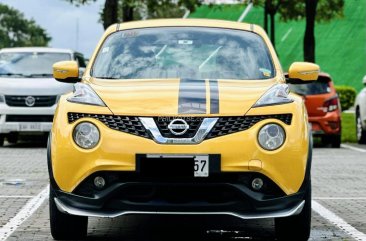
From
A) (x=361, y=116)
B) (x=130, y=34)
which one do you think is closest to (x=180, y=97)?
(x=130, y=34)

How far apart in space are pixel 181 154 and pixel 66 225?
120 cm

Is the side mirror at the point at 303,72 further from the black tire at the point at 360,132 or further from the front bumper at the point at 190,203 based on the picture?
the black tire at the point at 360,132

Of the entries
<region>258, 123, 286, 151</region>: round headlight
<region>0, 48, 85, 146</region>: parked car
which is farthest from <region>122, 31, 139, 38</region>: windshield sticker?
<region>0, 48, 85, 146</region>: parked car

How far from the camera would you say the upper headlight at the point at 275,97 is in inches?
305

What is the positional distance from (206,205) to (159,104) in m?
0.78

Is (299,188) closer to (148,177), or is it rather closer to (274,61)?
(148,177)

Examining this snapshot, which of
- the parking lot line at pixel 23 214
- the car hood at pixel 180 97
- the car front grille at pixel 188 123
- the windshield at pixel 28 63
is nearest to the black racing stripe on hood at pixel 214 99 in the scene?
the car hood at pixel 180 97

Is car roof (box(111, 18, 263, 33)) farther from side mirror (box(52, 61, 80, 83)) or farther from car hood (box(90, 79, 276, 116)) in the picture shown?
car hood (box(90, 79, 276, 116))

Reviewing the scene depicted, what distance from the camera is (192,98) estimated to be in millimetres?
7719

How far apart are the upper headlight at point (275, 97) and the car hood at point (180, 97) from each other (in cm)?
4

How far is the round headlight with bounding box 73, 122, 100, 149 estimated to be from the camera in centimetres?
755

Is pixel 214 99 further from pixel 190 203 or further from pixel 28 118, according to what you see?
pixel 28 118

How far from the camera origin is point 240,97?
780cm

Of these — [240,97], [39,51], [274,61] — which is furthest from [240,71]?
[39,51]
